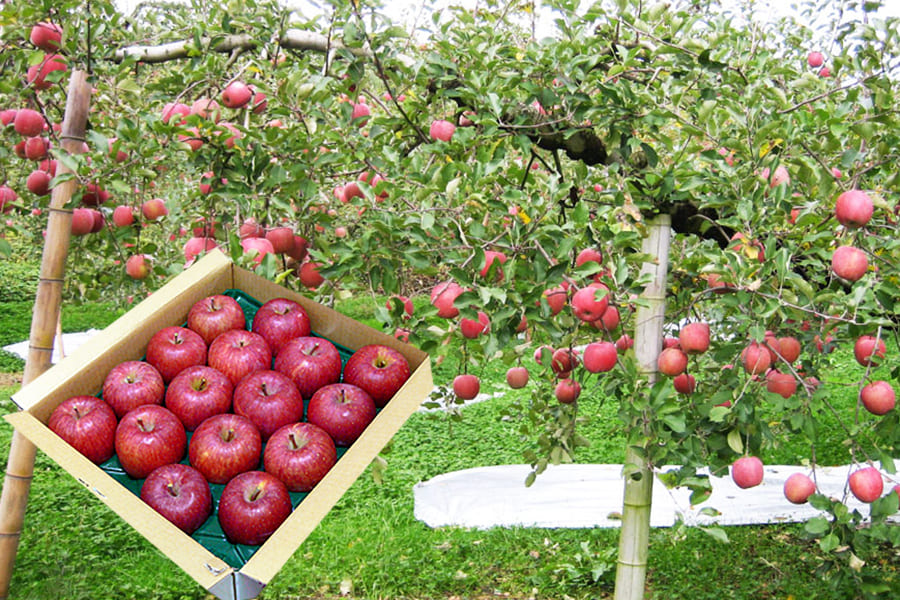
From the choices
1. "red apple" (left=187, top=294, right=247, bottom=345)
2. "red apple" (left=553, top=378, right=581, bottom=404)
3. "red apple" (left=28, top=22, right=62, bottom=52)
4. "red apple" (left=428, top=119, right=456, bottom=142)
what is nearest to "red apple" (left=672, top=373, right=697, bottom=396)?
"red apple" (left=553, top=378, right=581, bottom=404)

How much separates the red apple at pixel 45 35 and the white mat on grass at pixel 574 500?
8.96 ft

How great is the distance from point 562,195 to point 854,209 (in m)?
0.60

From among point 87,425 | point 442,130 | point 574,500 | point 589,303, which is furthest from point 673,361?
point 574,500

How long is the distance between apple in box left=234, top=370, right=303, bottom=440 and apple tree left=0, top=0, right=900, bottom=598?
22cm

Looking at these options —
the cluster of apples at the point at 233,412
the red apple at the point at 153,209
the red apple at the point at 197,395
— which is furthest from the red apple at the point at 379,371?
the red apple at the point at 153,209

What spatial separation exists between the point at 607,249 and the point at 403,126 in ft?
2.45

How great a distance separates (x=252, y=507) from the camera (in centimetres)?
126

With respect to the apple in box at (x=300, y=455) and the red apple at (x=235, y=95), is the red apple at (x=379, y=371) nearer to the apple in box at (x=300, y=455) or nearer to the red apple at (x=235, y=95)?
the apple in box at (x=300, y=455)

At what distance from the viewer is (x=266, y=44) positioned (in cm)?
204

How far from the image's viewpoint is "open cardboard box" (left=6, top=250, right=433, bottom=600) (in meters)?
1.12

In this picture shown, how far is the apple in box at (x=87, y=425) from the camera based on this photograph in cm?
127

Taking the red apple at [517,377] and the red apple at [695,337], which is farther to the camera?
the red apple at [517,377]

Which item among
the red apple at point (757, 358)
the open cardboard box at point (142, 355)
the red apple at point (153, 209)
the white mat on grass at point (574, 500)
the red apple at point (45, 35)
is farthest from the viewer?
the white mat on grass at point (574, 500)

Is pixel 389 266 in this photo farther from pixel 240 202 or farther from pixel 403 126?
pixel 403 126
